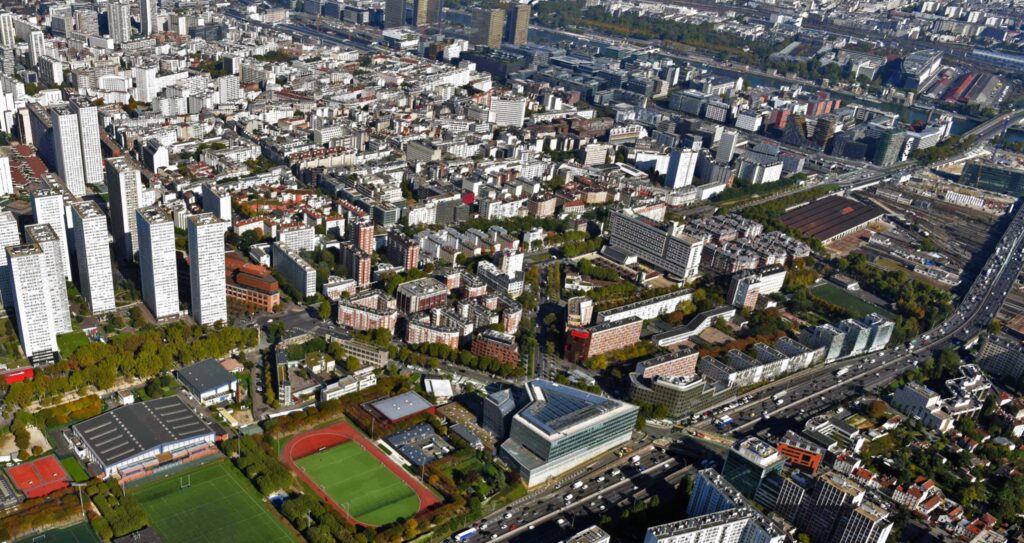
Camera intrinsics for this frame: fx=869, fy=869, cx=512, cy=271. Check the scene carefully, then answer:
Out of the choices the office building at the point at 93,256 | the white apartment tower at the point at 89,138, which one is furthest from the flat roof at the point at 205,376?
the white apartment tower at the point at 89,138

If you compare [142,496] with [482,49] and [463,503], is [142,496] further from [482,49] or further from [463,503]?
[482,49]

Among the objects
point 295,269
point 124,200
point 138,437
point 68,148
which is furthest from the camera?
point 68,148

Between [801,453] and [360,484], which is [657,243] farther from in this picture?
[360,484]

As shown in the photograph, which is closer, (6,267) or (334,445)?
(334,445)

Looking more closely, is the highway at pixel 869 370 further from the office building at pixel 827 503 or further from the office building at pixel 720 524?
the office building at pixel 720 524

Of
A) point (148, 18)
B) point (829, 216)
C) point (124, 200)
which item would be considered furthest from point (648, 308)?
point (148, 18)

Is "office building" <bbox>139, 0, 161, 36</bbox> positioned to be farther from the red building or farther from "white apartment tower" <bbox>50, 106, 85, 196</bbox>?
the red building

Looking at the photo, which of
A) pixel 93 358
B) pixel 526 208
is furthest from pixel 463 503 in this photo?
pixel 526 208
